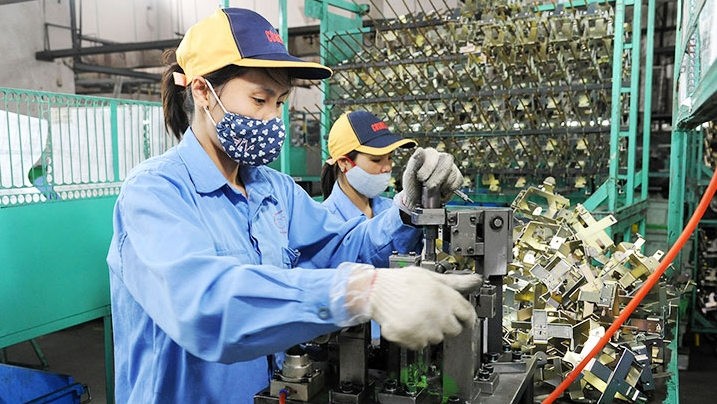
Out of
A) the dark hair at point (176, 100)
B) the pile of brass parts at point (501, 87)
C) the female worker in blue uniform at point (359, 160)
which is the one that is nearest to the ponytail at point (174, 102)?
the dark hair at point (176, 100)

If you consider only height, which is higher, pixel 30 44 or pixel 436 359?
pixel 30 44

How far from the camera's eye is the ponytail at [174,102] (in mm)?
1381

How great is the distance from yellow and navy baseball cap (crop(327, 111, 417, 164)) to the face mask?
113cm

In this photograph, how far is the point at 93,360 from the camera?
438 cm

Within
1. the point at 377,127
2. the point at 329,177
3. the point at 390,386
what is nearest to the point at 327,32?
the point at 329,177

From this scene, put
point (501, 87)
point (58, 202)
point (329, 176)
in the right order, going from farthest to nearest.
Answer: point (501, 87) → point (329, 176) → point (58, 202)

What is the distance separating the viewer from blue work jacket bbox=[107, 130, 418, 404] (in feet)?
2.86

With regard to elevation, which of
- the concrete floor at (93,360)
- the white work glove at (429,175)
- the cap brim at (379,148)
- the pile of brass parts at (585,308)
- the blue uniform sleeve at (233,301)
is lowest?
the concrete floor at (93,360)

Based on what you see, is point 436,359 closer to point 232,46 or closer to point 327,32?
point 232,46

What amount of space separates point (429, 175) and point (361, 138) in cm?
120

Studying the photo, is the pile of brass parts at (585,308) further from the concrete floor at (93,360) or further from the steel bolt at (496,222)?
the concrete floor at (93,360)

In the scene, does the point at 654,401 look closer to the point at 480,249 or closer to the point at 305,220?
the point at 480,249

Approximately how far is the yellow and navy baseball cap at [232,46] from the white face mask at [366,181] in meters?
1.25

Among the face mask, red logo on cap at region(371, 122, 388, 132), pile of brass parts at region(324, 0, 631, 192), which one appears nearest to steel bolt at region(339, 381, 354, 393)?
the face mask
